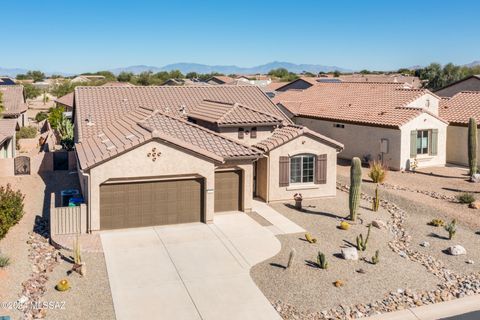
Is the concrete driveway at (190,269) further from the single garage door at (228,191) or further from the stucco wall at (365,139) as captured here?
the stucco wall at (365,139)

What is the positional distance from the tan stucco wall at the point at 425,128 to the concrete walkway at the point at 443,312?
19.2 meters

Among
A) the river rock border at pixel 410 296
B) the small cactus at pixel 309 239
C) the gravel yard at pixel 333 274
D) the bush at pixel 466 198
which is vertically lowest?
the river rock border at pixel 410 296

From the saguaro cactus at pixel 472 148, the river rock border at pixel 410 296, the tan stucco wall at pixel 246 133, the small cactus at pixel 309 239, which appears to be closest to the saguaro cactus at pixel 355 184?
the river rock border at pixel 410 296

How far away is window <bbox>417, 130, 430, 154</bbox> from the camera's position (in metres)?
34.9

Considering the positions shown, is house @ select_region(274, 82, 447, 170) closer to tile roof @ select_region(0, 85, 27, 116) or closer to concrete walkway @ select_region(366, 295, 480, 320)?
concrete walkway @ select_region(366, 295, 480, 320)

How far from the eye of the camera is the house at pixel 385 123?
3416 centimetres

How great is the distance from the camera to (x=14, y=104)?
51.1 meters

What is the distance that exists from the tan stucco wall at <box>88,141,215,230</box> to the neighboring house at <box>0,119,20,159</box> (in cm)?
1371

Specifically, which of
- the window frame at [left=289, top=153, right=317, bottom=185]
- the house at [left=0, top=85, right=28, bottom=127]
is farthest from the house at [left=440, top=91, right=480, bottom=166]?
the house at [left=0, top=85, right=28, bottom=127]

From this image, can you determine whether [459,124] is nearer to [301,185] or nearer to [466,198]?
[466,198]

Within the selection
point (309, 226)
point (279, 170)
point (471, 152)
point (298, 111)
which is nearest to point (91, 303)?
point (309, 226)

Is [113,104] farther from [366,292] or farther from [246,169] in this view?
[366,292]

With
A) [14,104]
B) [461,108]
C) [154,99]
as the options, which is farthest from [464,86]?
[14,104]

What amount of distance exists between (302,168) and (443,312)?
40.1 feet
